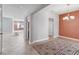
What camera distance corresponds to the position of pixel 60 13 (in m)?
2.55

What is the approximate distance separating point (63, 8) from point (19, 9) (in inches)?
41.5

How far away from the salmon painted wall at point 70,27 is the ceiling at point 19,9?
69cm

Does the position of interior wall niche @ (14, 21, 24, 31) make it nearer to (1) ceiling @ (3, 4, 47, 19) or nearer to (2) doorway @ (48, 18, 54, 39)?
(1) ceiling @ (3, 4, 47, 19)

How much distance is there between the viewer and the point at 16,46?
2404 mm

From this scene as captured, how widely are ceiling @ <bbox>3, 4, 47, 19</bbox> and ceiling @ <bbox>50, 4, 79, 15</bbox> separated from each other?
31 centimetres

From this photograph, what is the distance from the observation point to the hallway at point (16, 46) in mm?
2299

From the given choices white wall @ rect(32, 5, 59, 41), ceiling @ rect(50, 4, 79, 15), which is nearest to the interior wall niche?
white wall @ rect(32, 5, 59, 41)

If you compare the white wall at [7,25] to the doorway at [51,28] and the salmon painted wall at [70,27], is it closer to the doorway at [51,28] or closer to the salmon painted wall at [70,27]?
the doorway at [51,28]

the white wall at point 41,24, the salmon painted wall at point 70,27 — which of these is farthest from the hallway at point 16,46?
the salmon painted wall at point 70,27

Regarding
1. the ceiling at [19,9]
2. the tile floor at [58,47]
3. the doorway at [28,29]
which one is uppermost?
the ceiling at [19,9]

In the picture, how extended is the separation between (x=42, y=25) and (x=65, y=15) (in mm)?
624

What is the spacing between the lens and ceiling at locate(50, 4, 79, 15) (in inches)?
89.8
